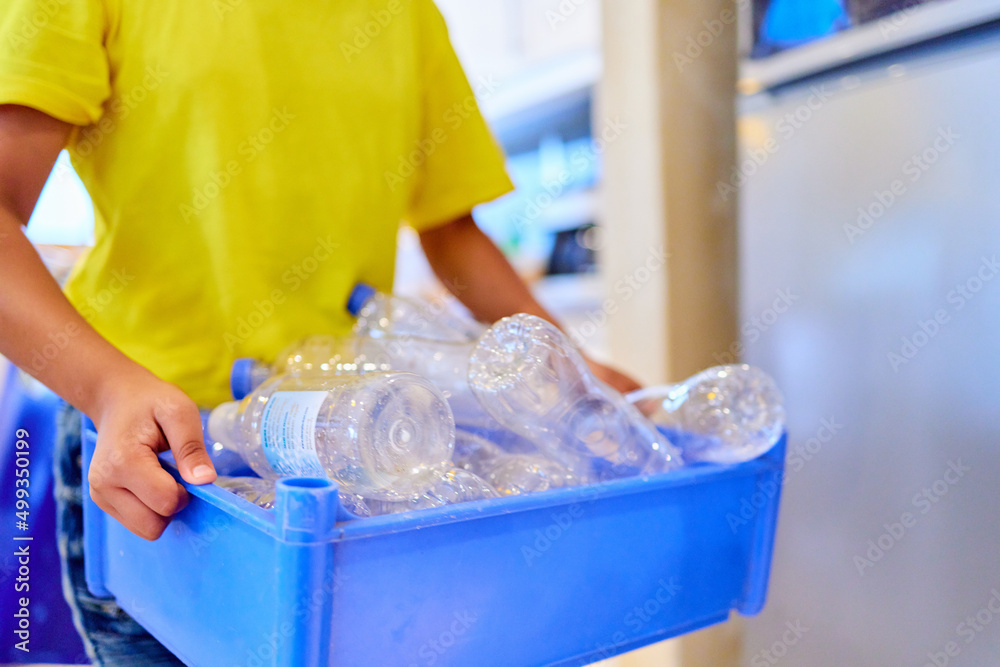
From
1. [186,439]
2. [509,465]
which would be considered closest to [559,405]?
[509,465]

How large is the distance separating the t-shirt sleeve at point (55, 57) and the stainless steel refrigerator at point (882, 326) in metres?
1.01

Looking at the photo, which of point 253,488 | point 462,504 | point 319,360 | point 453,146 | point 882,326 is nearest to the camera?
point 462,504

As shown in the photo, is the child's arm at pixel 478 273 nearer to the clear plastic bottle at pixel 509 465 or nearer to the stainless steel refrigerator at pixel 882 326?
the clear plastic bottle at pixel 509 465

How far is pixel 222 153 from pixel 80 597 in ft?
1.48

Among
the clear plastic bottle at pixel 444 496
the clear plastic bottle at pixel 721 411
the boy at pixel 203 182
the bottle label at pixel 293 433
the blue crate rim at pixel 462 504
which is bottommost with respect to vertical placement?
the clear plastic bottle at pixel 721 411

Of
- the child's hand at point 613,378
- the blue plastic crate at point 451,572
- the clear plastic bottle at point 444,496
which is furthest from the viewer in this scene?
the child's hand at point 613,378

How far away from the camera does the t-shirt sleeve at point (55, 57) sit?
60 cm

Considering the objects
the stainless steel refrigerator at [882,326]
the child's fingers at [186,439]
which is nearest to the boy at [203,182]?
the child's fingers at [186,439]

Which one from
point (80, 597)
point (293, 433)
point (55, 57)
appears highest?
point (55, 57)

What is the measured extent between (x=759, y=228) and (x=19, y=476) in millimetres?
1125

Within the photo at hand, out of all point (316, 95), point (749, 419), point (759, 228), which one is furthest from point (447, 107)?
point (759, 228)

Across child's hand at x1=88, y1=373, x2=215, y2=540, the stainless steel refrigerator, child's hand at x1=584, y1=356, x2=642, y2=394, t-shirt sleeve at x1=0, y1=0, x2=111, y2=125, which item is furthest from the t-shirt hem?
the stainless steel refrigerator

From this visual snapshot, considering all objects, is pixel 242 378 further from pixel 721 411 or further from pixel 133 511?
pixel 721 411

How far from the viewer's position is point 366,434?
0.55 m
